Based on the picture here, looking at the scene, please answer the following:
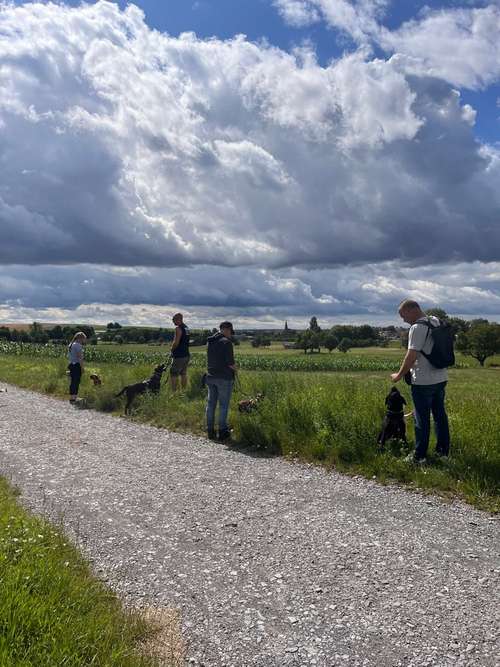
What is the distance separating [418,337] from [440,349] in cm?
32

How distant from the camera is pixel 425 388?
711 cm

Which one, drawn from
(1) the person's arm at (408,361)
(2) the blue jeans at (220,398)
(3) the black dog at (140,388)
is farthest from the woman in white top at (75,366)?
(1) the person's arm at (408,361)

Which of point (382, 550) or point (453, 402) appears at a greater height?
point (453, 402)

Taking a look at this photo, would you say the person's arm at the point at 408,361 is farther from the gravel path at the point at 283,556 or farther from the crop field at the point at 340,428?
the gravel path at the point at 283,556

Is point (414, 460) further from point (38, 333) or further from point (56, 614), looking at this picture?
point (38, 333)

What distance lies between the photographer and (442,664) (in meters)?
3.12

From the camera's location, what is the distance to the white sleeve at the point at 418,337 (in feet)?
23.2

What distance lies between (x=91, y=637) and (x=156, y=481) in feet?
12.6

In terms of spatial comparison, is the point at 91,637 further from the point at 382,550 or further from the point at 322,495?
the point at 322,495

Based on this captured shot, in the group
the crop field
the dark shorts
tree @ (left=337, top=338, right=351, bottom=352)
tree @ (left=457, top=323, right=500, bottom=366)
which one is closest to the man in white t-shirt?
the crop field

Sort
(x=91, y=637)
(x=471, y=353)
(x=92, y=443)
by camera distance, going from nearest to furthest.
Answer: (x=91, y=637), (x=92, y=443), (x=471, y=353)

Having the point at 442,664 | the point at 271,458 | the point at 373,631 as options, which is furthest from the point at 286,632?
the point at 271,458

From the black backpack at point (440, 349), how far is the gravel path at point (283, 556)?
1.78 m

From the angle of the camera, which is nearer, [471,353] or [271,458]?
[271,458]
